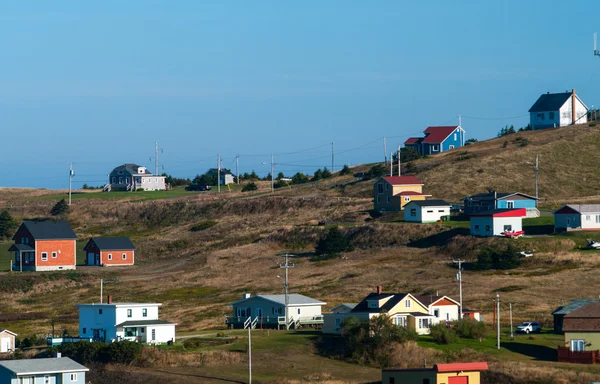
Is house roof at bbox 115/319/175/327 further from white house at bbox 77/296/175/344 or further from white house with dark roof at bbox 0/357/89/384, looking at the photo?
white house with dark roof at bbox 0/357/89/384

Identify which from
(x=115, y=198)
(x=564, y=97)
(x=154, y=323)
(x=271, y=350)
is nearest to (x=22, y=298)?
(x=154, y=323)

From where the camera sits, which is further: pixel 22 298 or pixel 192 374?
pixel 22 298

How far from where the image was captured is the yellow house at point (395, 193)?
433 feet

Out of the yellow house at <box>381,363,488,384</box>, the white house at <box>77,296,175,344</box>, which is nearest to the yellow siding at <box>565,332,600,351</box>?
the yellow house at <box>381,363,488,384</box>

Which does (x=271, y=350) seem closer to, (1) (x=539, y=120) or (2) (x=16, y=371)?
(2) (x=16, y=371)

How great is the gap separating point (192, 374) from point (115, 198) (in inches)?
4194

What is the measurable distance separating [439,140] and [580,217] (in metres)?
61.7

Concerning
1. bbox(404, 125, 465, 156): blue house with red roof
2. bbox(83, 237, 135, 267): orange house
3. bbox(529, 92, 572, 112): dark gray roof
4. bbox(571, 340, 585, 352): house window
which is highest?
bbox(529, 92, 572, 112): dark gray roof

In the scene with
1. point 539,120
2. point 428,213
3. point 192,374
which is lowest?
point 192,374

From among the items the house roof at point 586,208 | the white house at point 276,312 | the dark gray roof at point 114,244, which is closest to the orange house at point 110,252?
the dark gray roof at point 114,244

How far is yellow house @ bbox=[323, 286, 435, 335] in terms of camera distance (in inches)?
3061

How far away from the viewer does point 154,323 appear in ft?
258

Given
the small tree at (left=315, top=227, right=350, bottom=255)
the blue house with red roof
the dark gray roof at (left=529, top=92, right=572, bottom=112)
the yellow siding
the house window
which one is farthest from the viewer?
the blue house with red roof

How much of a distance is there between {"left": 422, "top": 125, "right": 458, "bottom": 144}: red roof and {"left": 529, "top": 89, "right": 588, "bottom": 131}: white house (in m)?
12.3
